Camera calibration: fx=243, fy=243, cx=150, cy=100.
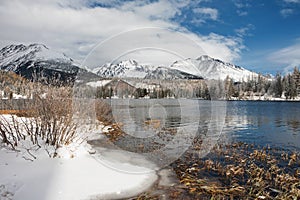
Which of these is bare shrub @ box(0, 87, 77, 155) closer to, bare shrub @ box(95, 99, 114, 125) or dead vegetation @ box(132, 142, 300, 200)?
dead vegetation @ box(132, 142, 300, 200)

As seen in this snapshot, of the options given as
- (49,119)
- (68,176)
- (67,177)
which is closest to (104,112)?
(49,119)

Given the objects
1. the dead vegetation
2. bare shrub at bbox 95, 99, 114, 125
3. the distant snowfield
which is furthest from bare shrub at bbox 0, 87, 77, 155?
bare shrub at bbox 95, 99, 114, 125

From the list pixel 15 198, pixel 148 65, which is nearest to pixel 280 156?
pixel 148 65

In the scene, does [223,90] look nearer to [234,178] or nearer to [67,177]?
[234,178]

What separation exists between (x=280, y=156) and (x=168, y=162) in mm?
6917

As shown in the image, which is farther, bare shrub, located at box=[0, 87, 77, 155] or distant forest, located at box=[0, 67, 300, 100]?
distant forest, located at box=[0, 67, 300, 100]

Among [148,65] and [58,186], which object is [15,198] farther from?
[148,65]

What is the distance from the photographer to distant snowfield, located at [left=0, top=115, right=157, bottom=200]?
731 centimetres

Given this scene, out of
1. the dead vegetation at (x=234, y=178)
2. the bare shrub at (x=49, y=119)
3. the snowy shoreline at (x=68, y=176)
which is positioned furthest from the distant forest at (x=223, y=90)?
the dead vegetation at (x=234, y=178)

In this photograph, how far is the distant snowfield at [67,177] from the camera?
288 inches

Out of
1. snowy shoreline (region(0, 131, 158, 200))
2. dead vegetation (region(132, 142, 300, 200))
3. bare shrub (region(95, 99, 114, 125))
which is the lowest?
dead vegetation (region(132, 142, 300, 200))

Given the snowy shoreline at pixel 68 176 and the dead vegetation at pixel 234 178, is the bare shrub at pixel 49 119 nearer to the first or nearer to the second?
the snowy shoreline at pixel 68 176

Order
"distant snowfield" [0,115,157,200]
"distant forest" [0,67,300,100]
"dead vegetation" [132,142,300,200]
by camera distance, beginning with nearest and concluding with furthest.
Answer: "distant snowfield" [0,115,157,200] → "dead vegetation" [132,142,300,200] → "distant forest" [0,67,300,100]

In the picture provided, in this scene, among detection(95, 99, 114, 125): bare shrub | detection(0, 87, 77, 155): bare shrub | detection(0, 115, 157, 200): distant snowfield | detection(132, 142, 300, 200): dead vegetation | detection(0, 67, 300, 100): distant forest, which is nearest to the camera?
detection(0, 115, 157, 200): distant snowfield
